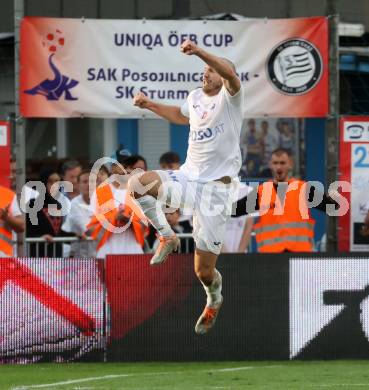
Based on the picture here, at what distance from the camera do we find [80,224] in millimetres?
14008

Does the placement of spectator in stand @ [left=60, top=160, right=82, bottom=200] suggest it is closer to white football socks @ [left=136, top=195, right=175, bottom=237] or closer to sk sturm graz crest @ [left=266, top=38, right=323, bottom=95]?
sk sturm graz crest @ [left=266, top=38, right=323, bottom=95]

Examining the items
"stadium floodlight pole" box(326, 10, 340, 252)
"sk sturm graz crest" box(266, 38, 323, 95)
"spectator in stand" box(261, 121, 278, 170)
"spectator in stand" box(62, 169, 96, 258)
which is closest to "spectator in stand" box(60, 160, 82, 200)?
"spectator in stand" box(62, 169, 96, 258)

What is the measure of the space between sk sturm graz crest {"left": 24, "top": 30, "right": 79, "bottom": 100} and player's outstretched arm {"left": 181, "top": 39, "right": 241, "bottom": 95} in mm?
2745

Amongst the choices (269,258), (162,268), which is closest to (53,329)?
(162,268)

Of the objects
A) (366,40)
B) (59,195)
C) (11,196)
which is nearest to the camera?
(11,196)

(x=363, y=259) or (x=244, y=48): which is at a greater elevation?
(x=244, y=48)

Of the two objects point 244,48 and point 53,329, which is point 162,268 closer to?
point 53,329

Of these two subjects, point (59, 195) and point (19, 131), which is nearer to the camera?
point (19, 131)

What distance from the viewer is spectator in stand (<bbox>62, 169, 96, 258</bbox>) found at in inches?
549

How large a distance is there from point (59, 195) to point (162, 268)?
177 centimetres

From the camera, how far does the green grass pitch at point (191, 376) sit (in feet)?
37.4

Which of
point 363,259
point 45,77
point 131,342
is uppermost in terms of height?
point 45,77

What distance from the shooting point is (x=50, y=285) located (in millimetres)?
13391

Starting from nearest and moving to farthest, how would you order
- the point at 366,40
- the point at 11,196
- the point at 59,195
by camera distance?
the point at 11,196
the point at 59,195
the point at 366,40
